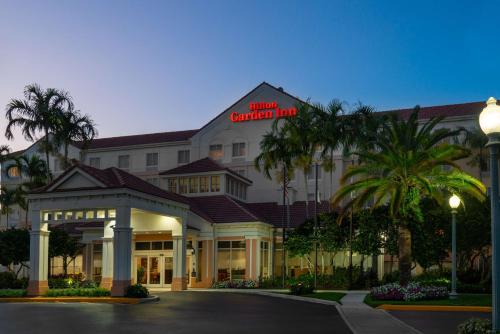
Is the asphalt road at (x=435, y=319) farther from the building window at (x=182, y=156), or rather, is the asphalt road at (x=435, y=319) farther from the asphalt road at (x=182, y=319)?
the building window at (x=182, y=156)

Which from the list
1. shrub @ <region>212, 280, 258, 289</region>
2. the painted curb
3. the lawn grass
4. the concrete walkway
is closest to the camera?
the concrete walkway

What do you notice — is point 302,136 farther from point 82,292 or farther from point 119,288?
point 82,292

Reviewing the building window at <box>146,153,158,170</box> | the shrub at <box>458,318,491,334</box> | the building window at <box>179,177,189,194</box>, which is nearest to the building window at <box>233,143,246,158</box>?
the building window at <box>179,177,189,194</box>

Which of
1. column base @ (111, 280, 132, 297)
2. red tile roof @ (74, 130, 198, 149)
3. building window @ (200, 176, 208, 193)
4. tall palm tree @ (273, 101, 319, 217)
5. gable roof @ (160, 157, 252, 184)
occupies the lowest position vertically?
column base @ (111, 280, 132, 297)

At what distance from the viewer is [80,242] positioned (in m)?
46.8

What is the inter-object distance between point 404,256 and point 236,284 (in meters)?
15.2

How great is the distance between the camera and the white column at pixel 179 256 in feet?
128

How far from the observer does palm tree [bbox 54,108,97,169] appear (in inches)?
1844

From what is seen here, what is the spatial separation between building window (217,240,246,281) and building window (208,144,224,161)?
13.3 metres

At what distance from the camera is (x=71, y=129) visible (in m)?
47.5

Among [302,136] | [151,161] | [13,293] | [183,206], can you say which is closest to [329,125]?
[302,136]

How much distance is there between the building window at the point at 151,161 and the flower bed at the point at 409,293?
36710 mm

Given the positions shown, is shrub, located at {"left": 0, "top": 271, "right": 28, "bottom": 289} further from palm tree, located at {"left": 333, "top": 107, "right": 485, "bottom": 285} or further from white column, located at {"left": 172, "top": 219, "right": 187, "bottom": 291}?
palm tree, located at {"left": 333, "top": 107, "right": 485, "bottom": 285}

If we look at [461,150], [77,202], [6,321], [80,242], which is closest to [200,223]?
[80,242]
